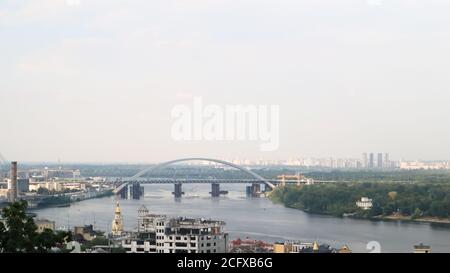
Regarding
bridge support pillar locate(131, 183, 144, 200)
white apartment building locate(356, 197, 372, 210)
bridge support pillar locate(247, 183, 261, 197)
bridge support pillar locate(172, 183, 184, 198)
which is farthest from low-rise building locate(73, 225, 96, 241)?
white apartment building locate(356, 197, 372, 210)

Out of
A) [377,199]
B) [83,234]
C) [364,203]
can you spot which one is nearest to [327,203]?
[364,203]

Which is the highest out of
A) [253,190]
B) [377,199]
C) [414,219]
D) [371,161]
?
[371,161]

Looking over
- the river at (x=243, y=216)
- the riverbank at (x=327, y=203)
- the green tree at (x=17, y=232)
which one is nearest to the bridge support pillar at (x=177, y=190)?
the river at (x=243, y=216)

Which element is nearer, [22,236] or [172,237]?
[22,236]

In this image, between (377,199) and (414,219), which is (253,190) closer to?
(377,199)

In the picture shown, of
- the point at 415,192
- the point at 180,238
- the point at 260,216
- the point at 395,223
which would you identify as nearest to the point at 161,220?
the point at 180,238

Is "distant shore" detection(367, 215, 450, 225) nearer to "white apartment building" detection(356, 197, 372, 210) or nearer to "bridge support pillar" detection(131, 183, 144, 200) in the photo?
"white apartment building" detection(356, 197, 372, 210)
